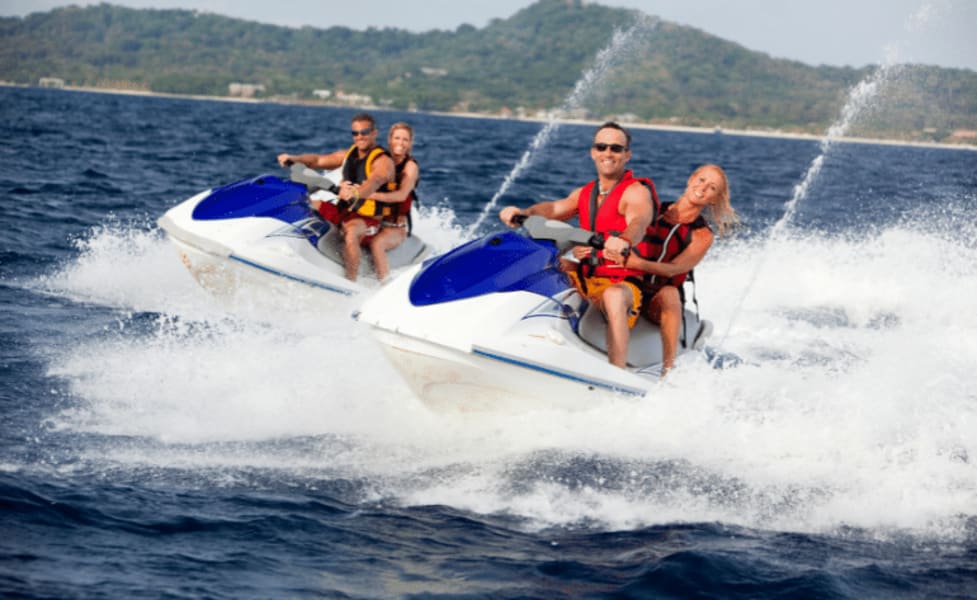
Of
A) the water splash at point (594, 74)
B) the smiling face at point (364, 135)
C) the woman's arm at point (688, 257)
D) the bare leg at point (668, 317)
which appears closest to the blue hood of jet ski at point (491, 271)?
the woman's arm at point (688, 257)

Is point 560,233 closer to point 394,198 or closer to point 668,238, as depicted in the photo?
point 668,238

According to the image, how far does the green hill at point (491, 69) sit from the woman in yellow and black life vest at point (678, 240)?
9.14 ft

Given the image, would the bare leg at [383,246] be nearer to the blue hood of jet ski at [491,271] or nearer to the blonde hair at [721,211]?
the blue hood of jet ski at [491,271]

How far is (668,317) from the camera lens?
566cm

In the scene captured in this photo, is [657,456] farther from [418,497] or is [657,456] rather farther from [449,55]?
[449,55]

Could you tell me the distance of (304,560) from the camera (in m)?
3.96

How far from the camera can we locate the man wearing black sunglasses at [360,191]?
8.05 m

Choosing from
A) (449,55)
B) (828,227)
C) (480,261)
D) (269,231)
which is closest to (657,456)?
(480,261)

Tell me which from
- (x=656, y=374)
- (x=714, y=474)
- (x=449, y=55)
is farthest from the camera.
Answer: (x=449, y=55)

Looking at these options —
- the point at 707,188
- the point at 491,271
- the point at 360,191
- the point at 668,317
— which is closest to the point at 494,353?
the point at 491,271

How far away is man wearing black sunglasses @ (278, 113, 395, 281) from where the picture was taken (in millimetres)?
8055

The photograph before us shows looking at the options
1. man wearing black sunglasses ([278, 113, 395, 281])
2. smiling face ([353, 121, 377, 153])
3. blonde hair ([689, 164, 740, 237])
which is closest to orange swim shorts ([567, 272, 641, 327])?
blonde hair ([689, 164, 740, 237])

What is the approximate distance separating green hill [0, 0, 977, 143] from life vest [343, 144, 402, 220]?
12.0ft

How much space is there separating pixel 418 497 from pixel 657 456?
1273 millimetres
